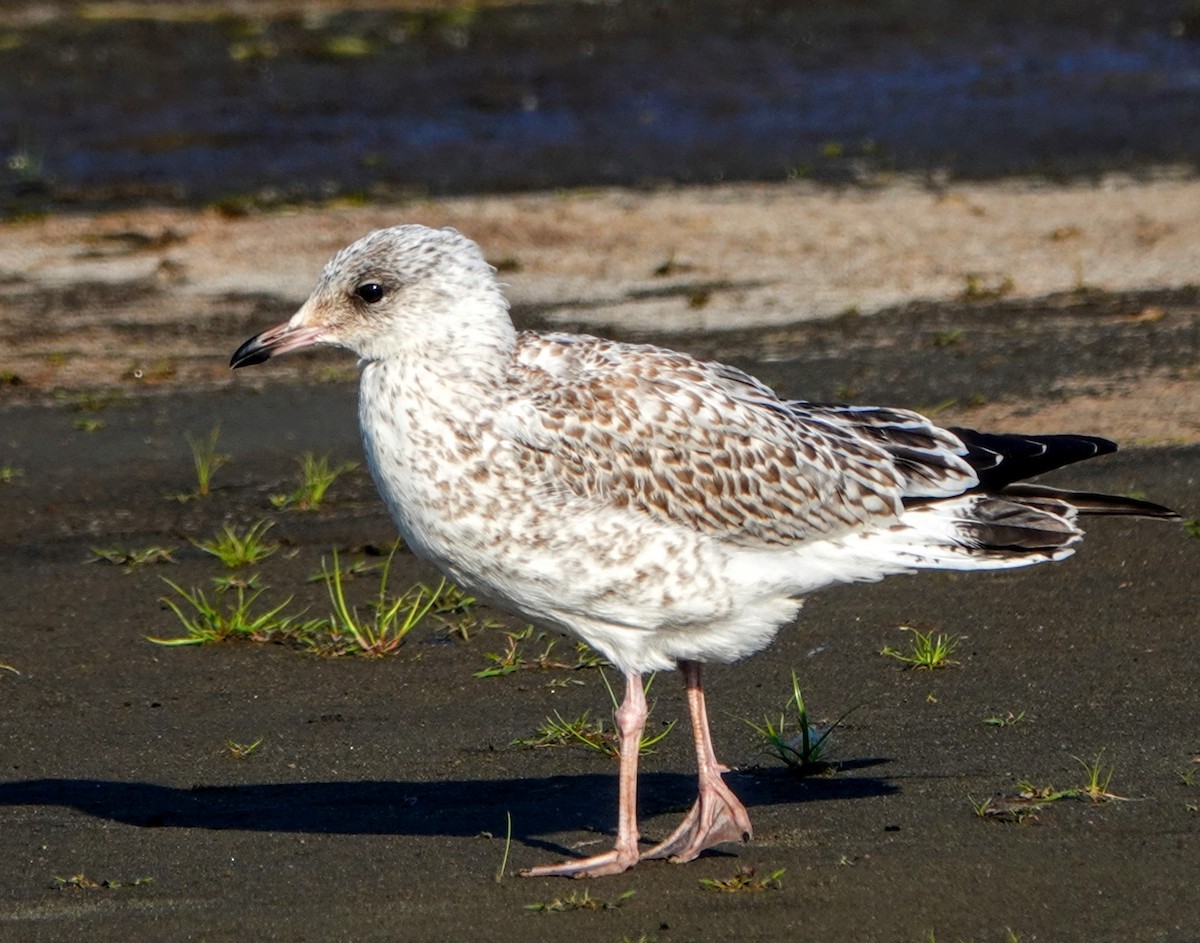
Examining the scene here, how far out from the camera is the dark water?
55.1ft

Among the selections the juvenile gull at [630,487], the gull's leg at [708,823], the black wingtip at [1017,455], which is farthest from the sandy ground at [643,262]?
the gull's leg at [708,823]

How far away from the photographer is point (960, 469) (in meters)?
6.09

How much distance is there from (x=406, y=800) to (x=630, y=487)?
129cm

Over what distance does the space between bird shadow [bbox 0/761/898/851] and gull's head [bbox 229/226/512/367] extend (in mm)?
1411

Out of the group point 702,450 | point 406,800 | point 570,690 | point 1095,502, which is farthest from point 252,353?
point 1095,502

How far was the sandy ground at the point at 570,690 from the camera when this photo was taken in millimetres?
5402

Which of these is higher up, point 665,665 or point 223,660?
point 665,665

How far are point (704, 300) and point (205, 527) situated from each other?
4262 millimetres

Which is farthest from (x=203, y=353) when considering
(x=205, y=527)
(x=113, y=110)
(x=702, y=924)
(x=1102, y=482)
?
(x=113, y=110)

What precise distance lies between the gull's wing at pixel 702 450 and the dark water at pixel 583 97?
10.2 metres

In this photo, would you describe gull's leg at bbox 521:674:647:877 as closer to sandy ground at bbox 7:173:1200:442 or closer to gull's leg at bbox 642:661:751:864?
gull's leg at bbox 642:661:751:864

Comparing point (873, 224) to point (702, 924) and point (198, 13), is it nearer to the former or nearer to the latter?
point (702, 924)

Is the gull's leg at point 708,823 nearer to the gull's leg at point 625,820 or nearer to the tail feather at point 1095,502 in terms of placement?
the gull's leg at point 625,820

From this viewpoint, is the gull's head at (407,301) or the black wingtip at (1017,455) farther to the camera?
the black wingtip at (1017,455)
